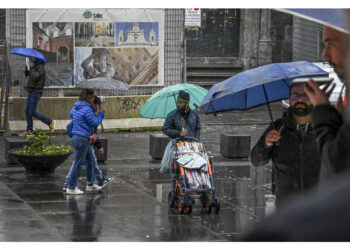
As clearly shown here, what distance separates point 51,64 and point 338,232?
Result: 17.3 m

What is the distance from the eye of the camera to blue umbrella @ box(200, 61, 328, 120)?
23.1 feet

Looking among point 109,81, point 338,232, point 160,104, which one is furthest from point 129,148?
point 338,232

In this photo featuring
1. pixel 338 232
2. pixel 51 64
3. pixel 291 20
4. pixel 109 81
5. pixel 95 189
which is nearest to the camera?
pixel 338 232

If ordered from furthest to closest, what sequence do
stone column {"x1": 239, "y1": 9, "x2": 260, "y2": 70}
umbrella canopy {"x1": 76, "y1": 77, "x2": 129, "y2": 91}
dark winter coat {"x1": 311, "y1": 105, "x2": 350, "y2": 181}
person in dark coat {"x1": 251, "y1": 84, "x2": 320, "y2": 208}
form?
1. stone column {"x1": 239, "y1": 9, "x2": 260, "y2": 70}
2. umbrella canopy {"x1": 76, "y1": 77, "x2": 129, "y2": 91}
3. person in dark coat {"x1": 251, "y1": 84, "x2": 320, "y2": 208}
4. dark winter coat {"x1": 311, "y1": 105, "x2": 350, "y2": 181}

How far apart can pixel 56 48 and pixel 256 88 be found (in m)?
10.7

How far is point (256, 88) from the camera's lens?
306 inches

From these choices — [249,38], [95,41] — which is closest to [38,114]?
[95,41]

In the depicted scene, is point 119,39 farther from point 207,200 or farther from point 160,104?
point 207,200

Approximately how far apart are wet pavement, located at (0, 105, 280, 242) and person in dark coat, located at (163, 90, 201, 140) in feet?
3.32

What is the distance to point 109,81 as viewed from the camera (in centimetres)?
1285

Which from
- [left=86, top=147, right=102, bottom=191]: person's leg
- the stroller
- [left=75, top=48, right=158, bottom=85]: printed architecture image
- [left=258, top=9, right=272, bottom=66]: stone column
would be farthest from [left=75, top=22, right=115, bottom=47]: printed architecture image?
[left=258, top=9, right=272, bottom=66]: stone column

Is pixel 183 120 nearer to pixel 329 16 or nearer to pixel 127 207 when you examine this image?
pixel 127 207

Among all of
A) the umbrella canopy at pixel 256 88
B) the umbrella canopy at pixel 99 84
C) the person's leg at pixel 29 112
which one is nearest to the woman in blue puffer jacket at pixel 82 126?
the umbrella canopy at pixel 99 84

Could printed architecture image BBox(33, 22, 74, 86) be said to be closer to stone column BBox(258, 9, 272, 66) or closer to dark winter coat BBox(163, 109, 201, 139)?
dark winter coat BBox(163, 109, 201, 139)
